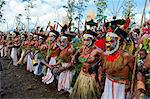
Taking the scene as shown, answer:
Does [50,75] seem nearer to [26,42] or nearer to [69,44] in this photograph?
[69,44]

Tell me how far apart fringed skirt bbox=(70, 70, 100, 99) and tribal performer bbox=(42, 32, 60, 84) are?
2468 millimetres

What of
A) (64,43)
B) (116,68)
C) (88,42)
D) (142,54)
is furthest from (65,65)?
(116,68)

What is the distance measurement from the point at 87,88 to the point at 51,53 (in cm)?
347

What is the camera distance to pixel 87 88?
8328 millimetres

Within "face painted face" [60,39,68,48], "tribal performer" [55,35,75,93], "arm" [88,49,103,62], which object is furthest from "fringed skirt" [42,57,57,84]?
"arm" [88,49,103,62]

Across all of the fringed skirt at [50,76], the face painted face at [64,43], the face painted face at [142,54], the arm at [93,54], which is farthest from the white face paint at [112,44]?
the fringed skirt at [50,76]

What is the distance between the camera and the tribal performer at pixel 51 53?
11.2 meters

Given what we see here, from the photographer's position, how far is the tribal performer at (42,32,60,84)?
36.7ft

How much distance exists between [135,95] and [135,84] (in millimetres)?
234

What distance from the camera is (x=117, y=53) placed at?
6.70 meters

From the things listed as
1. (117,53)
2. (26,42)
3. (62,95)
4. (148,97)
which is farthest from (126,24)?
(26,42)

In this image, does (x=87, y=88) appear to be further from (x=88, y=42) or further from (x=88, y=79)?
(x=88, y=42)

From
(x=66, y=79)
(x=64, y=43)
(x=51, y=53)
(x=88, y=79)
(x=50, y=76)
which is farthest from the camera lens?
(x=51, y=53)

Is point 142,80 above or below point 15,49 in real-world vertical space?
above
